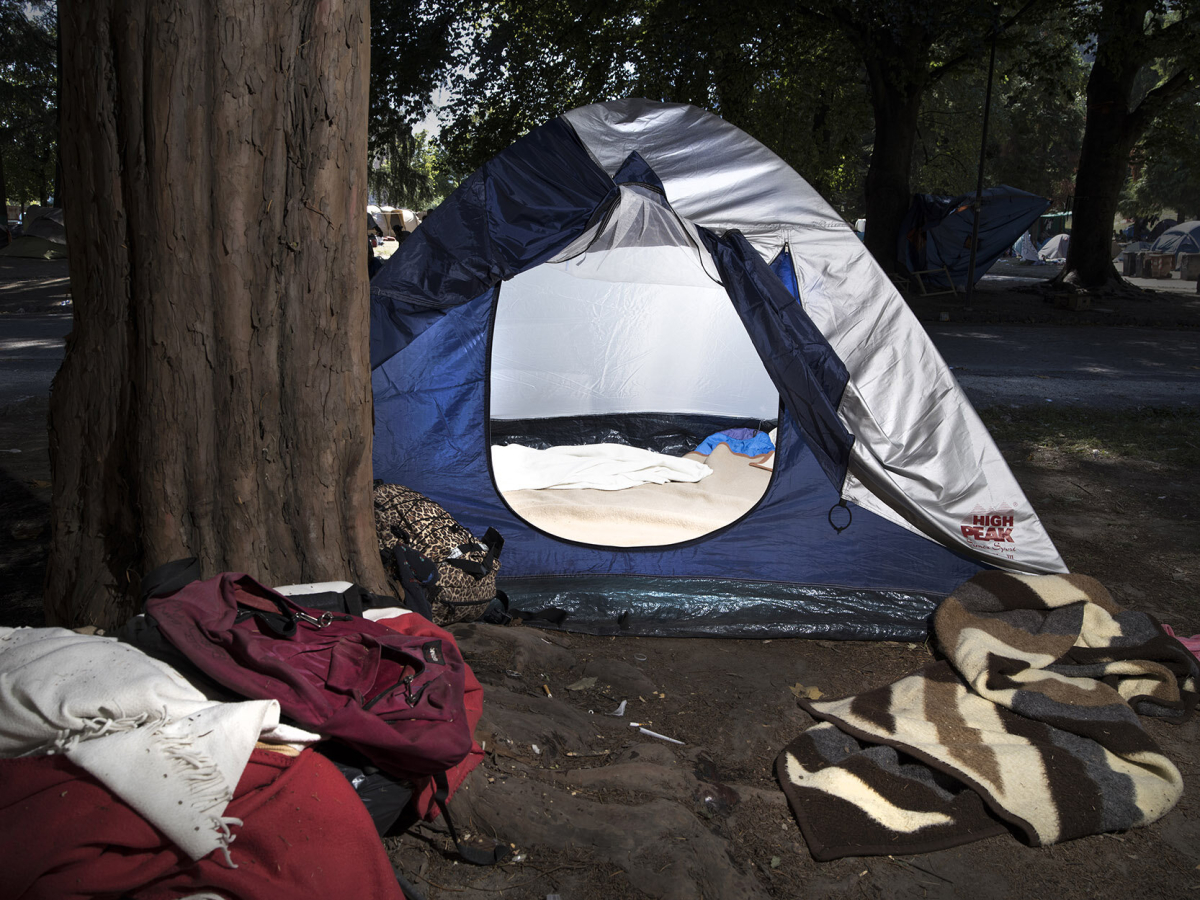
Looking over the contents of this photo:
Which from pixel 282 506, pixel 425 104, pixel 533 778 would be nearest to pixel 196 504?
pixel 282 506

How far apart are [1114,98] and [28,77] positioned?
23.5m

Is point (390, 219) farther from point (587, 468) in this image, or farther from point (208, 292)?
point (208, 292)

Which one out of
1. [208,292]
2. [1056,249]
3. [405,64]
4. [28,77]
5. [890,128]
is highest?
[28,77]

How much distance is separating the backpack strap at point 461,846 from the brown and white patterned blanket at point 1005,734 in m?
0.84

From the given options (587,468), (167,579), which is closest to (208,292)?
(167,579)

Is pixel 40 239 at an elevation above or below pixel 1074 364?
above

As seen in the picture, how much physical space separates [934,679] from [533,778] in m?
1.55

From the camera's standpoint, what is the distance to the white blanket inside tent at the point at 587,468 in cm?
488

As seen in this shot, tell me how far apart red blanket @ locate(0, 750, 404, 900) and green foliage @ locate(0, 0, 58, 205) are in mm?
21120

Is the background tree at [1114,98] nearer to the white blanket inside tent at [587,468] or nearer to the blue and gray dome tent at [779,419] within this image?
the white blanket inside tent at [587,468]

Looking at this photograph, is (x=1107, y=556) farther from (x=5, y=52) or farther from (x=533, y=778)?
(x=5, y=52)

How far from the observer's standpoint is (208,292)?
2.20 meters

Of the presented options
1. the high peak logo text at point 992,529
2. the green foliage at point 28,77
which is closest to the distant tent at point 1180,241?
the high peak logo text at point 992,529

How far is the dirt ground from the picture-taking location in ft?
6.95
